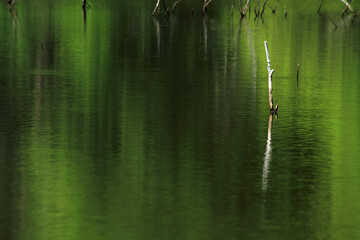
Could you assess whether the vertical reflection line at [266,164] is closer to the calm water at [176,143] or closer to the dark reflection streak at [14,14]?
the calm water at [176,143]

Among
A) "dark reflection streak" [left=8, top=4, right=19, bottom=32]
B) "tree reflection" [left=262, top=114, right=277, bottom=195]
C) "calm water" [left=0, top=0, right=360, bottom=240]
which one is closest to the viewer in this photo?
"calm water" [left=0, top=0, right=360, bottom=240]

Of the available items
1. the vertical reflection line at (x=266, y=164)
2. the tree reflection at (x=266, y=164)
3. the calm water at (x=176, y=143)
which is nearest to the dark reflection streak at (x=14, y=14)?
the calm water at (x=176, y=143)

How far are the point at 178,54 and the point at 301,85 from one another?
1240 centimetres

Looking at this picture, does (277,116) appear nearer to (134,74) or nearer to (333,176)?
(333,176)

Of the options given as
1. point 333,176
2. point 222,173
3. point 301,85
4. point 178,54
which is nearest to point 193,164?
point 222,173

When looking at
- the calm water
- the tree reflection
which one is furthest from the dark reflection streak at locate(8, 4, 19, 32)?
the tree reflection

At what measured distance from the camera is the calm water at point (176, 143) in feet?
49.3

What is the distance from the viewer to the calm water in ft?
49.3

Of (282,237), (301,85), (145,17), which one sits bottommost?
(282,237)

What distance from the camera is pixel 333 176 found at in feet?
60.9

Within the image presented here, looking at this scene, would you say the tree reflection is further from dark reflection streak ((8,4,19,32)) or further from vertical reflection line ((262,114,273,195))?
dark reflection streak ((8,4,19,32))

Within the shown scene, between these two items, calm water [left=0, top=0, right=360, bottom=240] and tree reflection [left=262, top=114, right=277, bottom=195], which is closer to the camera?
calm water [left=0, top=0, right=360, bottom=240]

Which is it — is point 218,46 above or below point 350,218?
above

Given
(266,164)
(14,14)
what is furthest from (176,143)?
(14,14)
